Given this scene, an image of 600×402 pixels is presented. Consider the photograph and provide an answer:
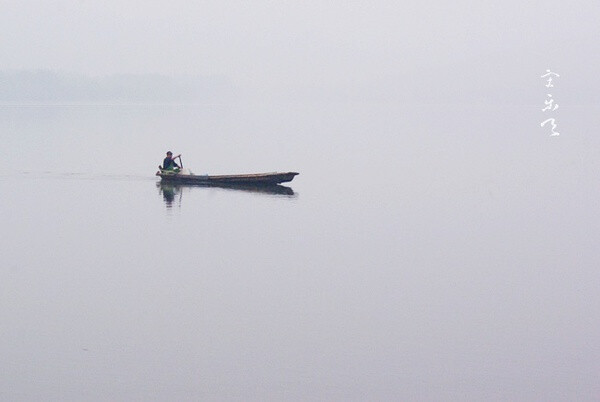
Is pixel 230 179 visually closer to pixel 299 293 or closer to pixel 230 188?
pixel 230 188

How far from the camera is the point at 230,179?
45094 millimetres

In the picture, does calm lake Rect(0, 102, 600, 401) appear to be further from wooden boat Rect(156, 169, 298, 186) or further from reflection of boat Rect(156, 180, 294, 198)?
wooden boat Rect(156, 169, 298, 186)

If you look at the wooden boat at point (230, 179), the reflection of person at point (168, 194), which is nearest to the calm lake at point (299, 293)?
the reflection of person at point (168, 194)

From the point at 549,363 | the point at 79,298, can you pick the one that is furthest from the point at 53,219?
the point at 549,363

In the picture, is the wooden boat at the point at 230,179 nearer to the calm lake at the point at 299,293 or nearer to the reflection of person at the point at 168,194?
the reflection of person at the point at 168,194

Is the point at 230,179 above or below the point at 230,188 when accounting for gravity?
above

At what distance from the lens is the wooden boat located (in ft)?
145

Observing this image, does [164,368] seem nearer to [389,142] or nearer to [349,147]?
[349,147]

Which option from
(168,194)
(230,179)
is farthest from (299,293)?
(168,194)

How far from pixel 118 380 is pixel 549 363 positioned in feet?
31.2

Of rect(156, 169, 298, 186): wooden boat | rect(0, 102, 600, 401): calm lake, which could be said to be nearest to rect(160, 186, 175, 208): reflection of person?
rect(0, 102, 600, 401): calm lake

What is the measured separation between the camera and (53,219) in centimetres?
3678

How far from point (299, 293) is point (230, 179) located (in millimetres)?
22060

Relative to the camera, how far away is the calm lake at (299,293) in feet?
55.9
